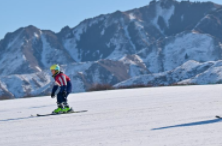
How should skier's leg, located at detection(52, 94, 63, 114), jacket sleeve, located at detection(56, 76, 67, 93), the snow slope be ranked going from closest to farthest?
the snow slope < skier's leg, located at detection(52, 94, 63, 114) < jacket sleeve, located at detection(56, 76, 67, 93)

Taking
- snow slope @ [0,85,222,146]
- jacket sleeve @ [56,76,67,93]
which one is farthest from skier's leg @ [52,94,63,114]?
snow slope @ [0,85,222,146]

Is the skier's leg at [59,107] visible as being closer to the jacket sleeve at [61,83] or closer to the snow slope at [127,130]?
the jacket sleeve at [61,83]

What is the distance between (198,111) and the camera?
13008 mm

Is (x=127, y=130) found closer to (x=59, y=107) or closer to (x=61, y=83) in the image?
(x=59, y=107)

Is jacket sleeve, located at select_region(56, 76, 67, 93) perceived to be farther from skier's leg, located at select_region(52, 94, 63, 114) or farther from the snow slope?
the snow slope

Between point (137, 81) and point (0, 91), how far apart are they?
6884cm

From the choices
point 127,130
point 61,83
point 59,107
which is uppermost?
point 61,83

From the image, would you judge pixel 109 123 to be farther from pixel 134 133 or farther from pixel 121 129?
pixel 134 133

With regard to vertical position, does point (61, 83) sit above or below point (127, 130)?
above

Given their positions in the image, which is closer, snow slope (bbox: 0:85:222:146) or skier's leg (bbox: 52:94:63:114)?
snow slope (bbox: 0:85:222:146)

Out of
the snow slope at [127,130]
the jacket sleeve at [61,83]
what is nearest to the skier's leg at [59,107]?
the jacket sleeve at [61,83]

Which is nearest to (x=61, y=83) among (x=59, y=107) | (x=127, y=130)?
(x=59, y=107)

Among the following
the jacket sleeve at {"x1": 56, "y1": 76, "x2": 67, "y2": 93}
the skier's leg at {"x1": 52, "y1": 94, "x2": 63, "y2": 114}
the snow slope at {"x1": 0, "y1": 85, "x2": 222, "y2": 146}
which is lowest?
the snow slope at {"x1": 0, "y1": 85, "x2": 222, "y2": 146}

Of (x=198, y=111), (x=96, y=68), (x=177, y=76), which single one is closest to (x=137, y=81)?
(x=177, y=76)
